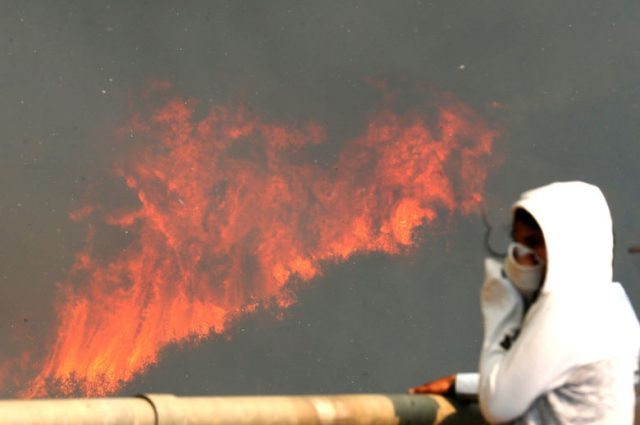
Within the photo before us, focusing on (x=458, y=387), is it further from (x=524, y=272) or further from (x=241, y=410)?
(x=241, y=410)

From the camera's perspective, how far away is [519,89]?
774 cm

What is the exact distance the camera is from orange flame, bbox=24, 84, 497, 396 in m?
7.61

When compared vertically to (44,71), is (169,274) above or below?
below

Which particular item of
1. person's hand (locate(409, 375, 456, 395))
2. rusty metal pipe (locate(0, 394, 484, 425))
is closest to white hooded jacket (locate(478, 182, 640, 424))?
rusty metal pipe (locate(0, 394, 484, 425))

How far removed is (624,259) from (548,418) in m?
5.46

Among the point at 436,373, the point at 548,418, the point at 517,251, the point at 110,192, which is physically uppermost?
the point at 517,251

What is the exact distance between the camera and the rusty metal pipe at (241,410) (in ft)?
7.05

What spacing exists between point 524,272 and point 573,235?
6.2 inches

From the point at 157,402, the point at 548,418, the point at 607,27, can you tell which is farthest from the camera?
the point at 607,27

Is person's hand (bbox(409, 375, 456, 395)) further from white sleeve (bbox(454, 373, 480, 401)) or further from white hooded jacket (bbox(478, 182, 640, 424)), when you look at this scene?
white hooded jacket (bbox(478, 182, 640, 424))

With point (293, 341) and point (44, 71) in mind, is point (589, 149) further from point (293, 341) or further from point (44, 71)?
point (44, 71)

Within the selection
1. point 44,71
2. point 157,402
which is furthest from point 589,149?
point 157,402

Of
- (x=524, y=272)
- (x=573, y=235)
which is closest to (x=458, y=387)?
(x=524, y=272)

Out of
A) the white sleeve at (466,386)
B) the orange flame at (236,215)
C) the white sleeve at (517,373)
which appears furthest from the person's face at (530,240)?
the orange flame at (236,215)
